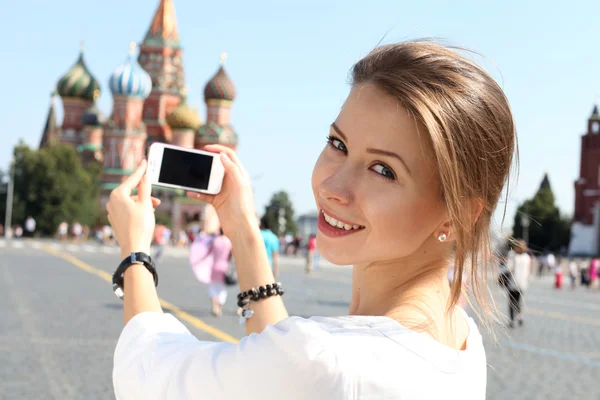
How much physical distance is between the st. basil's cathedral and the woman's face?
198 ft

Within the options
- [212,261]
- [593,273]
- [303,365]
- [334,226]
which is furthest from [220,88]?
[303,365]

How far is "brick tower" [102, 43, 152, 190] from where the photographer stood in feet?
210

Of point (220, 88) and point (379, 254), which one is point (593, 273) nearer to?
point (379, 254)

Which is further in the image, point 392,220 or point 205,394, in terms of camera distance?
point 392,220

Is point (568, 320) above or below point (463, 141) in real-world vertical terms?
below

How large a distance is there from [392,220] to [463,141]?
164 mm

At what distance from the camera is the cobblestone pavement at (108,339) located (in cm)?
710

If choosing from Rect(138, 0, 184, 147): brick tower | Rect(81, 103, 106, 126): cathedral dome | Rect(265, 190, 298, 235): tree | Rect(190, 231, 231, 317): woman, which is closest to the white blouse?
Rect(190, 231, 231, 317): woman

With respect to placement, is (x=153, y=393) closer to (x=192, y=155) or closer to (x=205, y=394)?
(x=205, y=394)

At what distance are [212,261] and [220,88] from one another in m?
55.4

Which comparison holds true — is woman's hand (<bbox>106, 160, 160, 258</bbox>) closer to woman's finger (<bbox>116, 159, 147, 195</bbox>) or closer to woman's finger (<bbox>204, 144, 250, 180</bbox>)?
woman's finger (<bbox>116, 159, 147, 195</bbox>)

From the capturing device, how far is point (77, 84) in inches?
2726

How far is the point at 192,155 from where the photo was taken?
1707mm

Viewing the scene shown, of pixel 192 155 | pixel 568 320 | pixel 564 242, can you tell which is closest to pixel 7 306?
pixel 568 320
